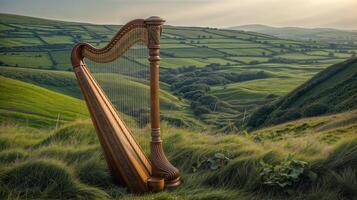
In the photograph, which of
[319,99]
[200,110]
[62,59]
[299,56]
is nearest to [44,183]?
[319,99]

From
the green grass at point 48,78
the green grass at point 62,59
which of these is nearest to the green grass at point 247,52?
the green grass at point 62,59

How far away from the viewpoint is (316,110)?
42344mm

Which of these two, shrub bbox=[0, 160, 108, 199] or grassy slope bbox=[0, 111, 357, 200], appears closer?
grassy slope bbox=[0, 111, 357, 200]

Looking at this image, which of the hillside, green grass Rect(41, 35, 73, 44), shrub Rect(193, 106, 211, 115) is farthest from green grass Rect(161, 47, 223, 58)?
shrub Rect(193, 106, 211, 115)

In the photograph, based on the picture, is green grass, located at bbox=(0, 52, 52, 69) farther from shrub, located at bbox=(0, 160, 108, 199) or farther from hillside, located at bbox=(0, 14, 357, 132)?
shrub, located at bbox=(0, 160, 108, 199)

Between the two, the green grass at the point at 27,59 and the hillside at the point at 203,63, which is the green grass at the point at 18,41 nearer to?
the hillside at the point at 203,63

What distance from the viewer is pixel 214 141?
20.6ft

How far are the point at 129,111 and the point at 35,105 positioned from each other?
3911cm

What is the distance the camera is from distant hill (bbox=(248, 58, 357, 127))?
41.9 m

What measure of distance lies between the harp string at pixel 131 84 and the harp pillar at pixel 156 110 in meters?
0.14

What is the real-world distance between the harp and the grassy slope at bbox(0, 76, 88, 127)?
98.1 feet

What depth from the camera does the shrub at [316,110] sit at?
41241mm

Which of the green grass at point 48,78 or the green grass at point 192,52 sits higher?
the green grass at point 192,52

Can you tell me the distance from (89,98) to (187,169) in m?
1.77
